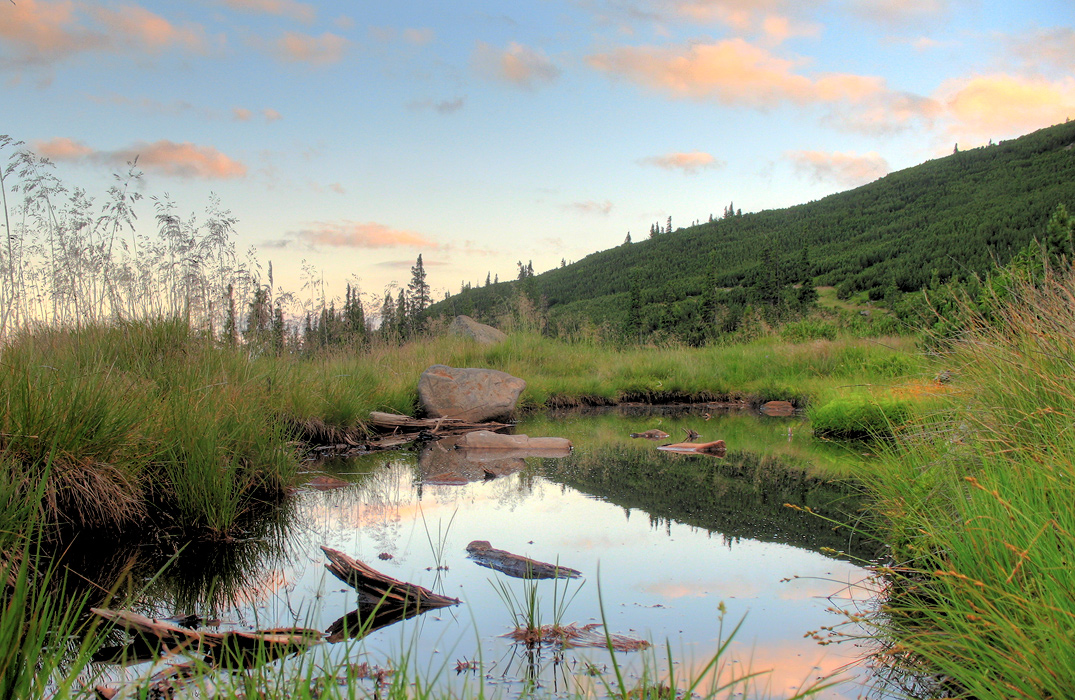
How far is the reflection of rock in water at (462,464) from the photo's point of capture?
5.54 meters

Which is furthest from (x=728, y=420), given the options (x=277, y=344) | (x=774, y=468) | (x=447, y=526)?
(x=447, y=526)

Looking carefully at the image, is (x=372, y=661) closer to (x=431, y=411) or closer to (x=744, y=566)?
(x=744, y=566)

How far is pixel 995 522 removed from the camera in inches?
85.0

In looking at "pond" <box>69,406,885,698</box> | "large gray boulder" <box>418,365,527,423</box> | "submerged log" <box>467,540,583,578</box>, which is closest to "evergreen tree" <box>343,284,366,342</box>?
"large gray boulder" <box>418,365,527,423</box>

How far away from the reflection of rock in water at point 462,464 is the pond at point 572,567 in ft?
0.16

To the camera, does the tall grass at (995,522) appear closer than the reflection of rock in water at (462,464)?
Yes

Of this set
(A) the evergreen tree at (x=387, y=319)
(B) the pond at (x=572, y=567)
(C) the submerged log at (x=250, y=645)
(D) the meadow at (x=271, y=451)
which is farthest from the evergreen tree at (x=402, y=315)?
(C) the submerged log at (x=250, y=645)

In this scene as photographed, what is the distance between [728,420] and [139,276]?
25.9 ft

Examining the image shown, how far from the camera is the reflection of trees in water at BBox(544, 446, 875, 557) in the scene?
3.90m

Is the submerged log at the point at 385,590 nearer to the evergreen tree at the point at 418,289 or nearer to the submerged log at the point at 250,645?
the submerged log at the point at 250,645

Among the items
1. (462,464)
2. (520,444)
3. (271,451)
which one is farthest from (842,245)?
(271,451)

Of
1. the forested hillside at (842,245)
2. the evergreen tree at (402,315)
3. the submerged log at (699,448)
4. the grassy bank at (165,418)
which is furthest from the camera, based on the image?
the forested hillside at (842,245)

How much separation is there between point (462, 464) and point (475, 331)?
9647mm

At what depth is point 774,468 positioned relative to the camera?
235 inches
